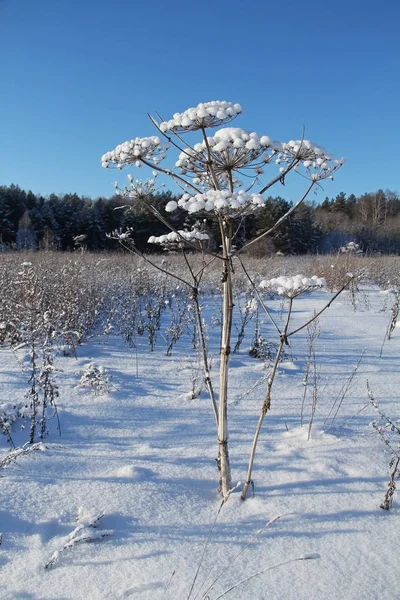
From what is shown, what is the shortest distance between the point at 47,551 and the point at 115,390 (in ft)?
6.08

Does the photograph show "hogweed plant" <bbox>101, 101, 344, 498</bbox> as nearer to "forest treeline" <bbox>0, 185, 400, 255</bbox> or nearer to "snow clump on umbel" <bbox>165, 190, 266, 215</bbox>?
"snow clump on umbel" <bbox>165, 190, 266, 215</bbox>

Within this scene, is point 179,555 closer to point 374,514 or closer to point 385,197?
point 374,514

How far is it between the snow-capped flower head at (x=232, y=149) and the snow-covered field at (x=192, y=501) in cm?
156

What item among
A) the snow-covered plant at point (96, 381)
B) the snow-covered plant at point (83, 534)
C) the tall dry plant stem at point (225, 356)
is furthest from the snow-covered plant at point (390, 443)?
the snow-covered plant at point (96, 381)

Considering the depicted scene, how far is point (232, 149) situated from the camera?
5.48 feet

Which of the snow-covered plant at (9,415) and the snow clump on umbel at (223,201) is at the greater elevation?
the snow clump on umbel at (223,201)

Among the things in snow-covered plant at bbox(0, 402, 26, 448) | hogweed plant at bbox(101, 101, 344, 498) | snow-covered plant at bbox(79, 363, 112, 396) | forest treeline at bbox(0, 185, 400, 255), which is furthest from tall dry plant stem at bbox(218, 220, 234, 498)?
forest treeline at bbox(0, 185, 400, 255)

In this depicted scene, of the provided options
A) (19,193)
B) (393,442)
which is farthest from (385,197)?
(393,442)

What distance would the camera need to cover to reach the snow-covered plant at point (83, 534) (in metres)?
1.56

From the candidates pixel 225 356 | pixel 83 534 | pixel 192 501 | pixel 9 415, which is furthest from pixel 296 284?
pixel 9 415

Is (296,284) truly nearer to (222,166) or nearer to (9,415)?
(222,166)

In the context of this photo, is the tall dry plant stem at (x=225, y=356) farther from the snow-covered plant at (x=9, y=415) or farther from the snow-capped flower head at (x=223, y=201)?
the snow-covered plant at (x=9, y=415)

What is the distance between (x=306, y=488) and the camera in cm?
208

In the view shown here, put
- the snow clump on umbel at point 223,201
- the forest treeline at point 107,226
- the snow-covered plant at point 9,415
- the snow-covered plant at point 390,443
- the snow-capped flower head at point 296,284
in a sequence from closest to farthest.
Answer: the snow clump on umbel at point 223,201 < the snow-capped flower head at point 296,284 < the snow-covered plant at point 390,443 < the snow-covered plant at point 9,415 < the forest treeline at point 107,226
